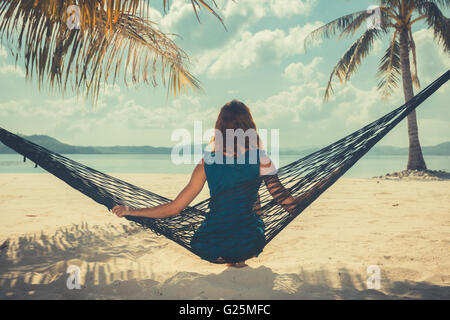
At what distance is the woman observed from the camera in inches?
56.8

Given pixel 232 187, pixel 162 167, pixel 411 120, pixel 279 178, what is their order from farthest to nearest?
pixel 162 167 < pixel 411 120 < pixel 279 178 < pixel 232 187

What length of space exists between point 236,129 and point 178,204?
435 mm

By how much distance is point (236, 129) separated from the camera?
4.82 ft

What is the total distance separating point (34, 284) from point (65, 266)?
0.26 m

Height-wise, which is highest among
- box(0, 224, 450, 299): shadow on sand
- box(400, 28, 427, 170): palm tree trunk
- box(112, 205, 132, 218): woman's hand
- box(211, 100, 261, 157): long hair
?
box(400, 28, 427, 170): palm tree trunk

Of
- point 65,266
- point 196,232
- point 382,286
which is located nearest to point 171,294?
point 196,232

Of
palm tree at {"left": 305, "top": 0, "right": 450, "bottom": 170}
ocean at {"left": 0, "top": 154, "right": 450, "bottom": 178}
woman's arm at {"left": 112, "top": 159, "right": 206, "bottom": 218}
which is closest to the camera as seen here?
woman's arm at {"left": 112, "top": 159, "right": 206, "bottom": 218}

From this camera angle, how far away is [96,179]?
1.85 metres

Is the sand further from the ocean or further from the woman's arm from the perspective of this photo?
the ocean

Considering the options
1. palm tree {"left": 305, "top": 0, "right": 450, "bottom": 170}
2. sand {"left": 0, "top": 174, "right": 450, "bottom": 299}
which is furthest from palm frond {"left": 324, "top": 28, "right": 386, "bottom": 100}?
sand {"left": 0, "top": 174, "right": 450, "bottom": 299}

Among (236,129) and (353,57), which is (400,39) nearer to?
(353,57)

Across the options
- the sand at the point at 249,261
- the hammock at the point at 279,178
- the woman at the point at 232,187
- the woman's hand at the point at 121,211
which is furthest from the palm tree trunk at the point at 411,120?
the woman's hand at the point at 121,211

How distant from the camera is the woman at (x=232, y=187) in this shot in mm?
1443

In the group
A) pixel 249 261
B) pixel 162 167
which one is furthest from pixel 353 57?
pixel 162 167
